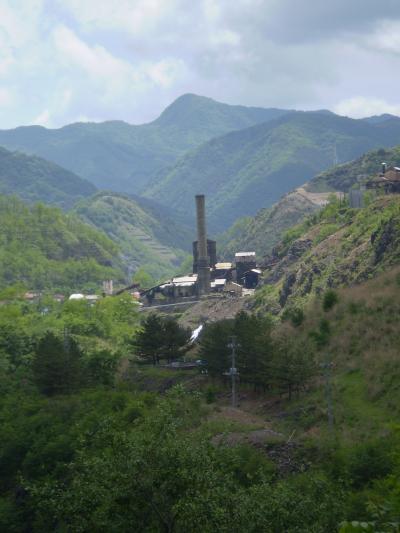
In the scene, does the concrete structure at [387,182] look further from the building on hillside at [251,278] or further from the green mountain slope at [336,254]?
the building on hillside at [251,278]

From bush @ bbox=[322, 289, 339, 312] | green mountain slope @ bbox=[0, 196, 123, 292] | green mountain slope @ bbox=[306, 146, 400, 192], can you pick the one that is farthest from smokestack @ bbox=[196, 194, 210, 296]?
bush @ bbox=[322, 289, 339, 312]

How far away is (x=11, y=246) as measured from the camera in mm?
189750

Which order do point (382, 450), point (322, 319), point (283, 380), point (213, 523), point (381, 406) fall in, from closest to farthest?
point (213, 523), point (382, 450), point (381, 406), point (283, 380), point (322, 319)

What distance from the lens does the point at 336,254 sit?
99.9 metres

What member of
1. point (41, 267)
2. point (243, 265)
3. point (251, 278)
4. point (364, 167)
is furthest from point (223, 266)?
point (364, 167)

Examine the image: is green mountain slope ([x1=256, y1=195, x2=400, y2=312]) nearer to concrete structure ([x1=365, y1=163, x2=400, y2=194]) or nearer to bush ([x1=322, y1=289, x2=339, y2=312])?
concrete structure ([x1=365, y1=163, x2=400, y2=194])

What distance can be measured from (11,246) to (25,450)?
482 feet

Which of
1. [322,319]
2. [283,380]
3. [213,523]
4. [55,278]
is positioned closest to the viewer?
[213,523]

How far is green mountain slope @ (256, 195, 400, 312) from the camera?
84.2 m

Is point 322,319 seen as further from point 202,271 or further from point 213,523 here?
point 202,271

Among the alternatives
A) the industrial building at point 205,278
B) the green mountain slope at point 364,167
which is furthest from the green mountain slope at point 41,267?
the industrial building at point 205,278

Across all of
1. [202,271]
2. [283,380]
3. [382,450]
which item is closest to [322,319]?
[283,380]

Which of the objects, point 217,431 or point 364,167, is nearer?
point 217,431

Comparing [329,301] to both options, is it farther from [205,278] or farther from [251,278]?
[251,278]
